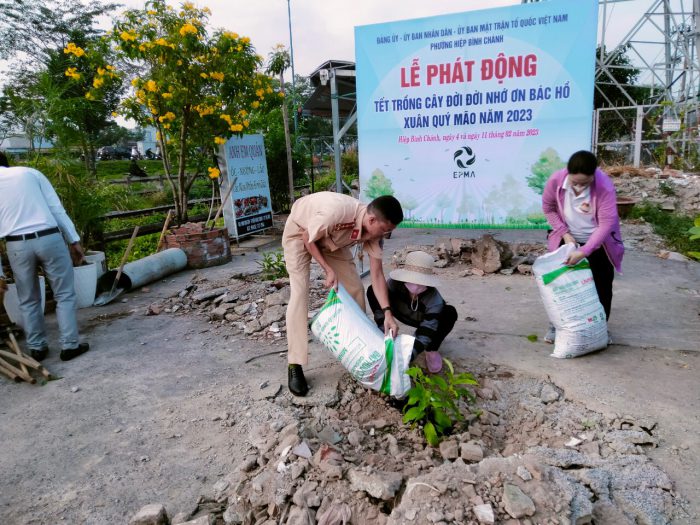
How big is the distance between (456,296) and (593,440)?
251cm

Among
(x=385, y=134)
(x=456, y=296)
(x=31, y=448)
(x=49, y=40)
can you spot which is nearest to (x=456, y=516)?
(x=31, y=448)

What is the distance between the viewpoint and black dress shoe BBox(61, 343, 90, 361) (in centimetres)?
373

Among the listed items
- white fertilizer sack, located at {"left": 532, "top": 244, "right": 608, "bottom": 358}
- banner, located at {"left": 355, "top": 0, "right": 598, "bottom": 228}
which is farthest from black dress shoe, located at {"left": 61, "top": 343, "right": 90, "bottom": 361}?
white fertilizer sack, located at {"left": 532, "top": 244, "right": 608, "bottom": 358}

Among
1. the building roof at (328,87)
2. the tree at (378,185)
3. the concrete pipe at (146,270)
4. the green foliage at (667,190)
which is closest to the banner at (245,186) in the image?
the building roof at (328,87)

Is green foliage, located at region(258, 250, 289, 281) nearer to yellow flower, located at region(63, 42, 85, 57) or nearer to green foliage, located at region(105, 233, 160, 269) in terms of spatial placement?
green foliage, located at region(105, 233, 160, 269)

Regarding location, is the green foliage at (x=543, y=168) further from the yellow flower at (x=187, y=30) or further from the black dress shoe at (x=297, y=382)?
the yellow flower at (x=187, y=30)

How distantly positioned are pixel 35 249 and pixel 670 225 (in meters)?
8.37

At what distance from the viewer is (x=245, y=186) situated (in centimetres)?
827

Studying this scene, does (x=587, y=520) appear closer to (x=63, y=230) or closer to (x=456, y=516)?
(x=456, y=516)

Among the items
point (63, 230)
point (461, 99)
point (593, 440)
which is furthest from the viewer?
point (461, 99)

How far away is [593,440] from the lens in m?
2.44

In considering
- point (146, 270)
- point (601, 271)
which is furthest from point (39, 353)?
point (601, 271)

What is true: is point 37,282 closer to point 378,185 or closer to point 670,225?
point 378,185

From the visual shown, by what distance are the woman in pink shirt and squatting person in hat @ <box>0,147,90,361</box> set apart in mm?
3693
